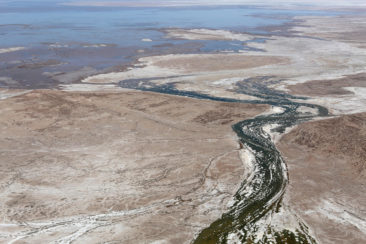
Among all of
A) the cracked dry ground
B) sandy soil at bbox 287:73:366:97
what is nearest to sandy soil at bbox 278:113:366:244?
the cracked dry ground

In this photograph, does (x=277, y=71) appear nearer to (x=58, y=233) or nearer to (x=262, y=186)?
(x=262, y=186)

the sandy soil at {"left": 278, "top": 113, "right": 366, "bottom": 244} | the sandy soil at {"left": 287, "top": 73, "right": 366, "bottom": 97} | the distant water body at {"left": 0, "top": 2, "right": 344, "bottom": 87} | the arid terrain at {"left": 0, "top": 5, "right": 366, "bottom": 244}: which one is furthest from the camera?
the distant water body at {"left": 0, "top": 2, "right": 344, "bottom": 87}

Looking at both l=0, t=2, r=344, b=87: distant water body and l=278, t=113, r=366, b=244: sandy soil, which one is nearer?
l=278, t=113, r=366, b=244: sandy soil

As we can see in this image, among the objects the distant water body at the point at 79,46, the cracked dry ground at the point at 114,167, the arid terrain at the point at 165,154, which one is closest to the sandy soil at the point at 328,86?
the arid terrain at the point at 165,154

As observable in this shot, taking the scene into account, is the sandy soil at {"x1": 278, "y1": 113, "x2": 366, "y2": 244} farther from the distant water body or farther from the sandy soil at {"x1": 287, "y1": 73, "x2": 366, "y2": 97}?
the distant water body

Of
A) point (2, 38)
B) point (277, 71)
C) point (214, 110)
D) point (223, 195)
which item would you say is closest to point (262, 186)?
point (223, 195)

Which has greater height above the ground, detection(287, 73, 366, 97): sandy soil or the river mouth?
detection(287, 73, 366, 97): sandy soil
